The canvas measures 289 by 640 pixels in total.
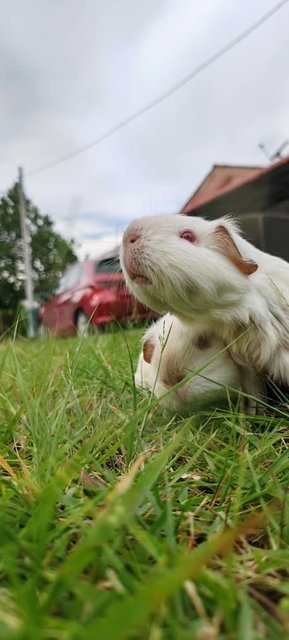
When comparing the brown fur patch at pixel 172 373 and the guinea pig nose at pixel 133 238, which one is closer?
the guinea pig nose at pixel 133 238

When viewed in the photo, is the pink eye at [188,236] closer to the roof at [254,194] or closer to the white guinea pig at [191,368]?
the white guinea pig at [191,368]

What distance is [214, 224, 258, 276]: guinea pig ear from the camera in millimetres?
1122

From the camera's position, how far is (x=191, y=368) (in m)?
1.19

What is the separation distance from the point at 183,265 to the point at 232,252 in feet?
0.51

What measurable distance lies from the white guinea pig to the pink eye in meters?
0.21

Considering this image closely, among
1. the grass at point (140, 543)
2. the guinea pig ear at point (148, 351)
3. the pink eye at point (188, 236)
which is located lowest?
the grass at point (140, 543)

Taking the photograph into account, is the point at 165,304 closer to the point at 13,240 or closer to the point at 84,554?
the point at 84,554

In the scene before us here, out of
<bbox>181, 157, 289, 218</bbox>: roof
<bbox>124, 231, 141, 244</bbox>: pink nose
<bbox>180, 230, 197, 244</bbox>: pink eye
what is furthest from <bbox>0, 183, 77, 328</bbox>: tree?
<bbox>181, 157, 289, 218</bbox>: roof

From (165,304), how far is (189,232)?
17 centimetres

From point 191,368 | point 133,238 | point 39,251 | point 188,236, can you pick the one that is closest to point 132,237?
point 133,238

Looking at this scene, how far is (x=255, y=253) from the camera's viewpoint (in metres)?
1.29

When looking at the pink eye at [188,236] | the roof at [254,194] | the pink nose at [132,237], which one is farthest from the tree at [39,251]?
the roof at [254,194]

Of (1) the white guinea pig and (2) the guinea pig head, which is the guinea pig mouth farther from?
(1) the white guinea pig

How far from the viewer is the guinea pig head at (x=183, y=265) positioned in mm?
1040
